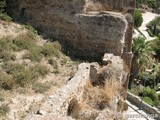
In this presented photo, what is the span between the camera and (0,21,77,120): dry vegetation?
1013 centimetres

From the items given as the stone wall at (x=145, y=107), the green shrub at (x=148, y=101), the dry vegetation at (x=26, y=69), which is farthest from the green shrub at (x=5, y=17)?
the green shrub at (x=148, y=101)

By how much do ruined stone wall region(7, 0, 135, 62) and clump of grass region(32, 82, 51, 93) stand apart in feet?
12.5

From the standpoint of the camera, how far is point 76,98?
10.6 m

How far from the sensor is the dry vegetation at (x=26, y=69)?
399 inches

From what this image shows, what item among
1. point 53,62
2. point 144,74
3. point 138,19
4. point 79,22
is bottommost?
point 144,74

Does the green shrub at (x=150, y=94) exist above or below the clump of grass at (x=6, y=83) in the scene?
below

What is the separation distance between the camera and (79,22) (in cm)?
1462

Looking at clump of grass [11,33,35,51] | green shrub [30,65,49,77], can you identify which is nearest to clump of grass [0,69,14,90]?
green shrub [30,65,49,77]

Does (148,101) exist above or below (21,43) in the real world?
below

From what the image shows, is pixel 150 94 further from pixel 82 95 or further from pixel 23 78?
Result: pixel 23 78

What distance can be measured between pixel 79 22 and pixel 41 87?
182 inches

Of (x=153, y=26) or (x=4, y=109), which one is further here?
(x=153, y=26)

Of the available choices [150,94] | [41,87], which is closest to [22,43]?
[41,87]

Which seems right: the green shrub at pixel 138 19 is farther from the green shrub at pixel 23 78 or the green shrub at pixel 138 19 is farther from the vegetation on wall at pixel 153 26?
the green shrub at pixel 23 78
